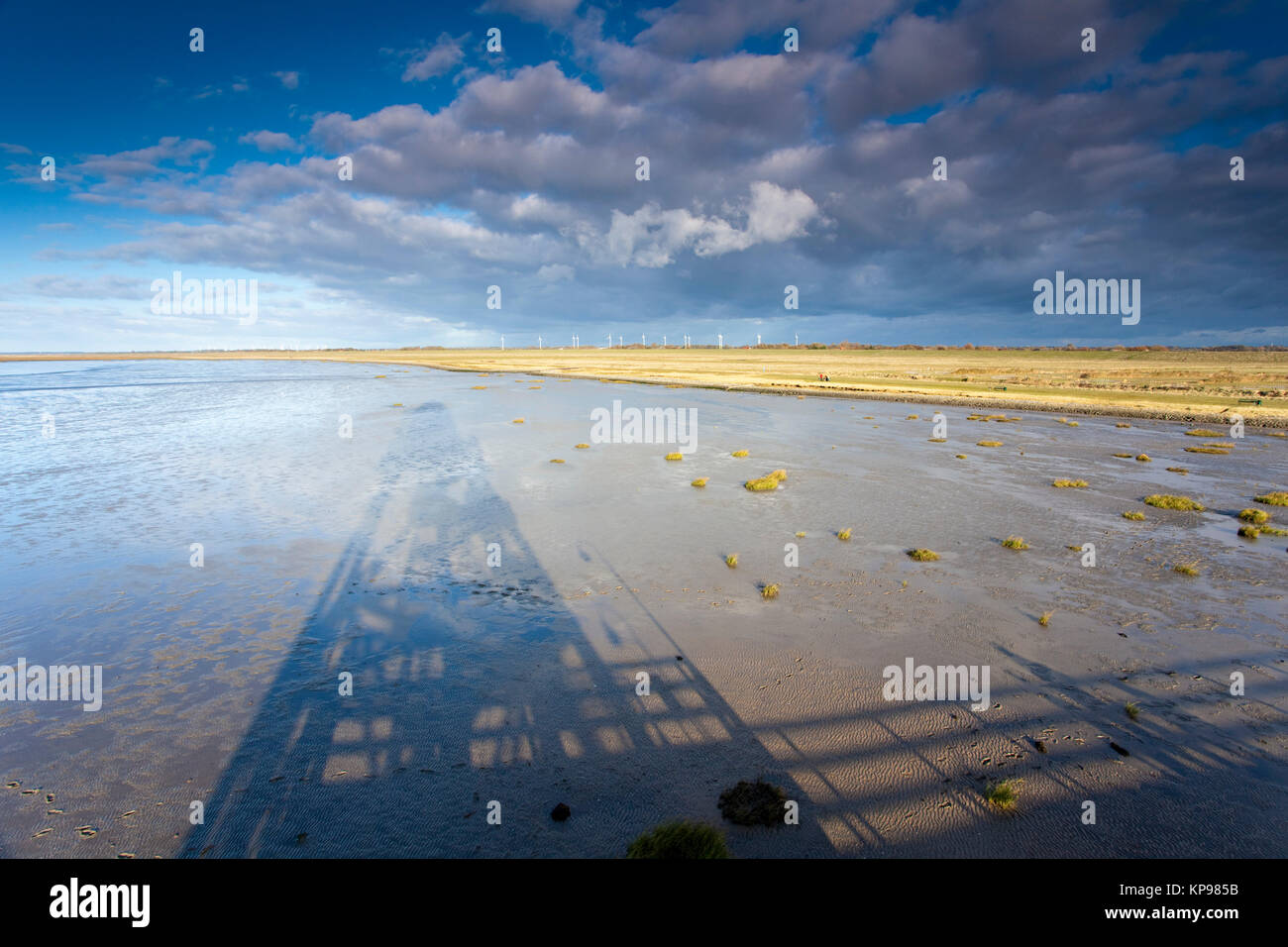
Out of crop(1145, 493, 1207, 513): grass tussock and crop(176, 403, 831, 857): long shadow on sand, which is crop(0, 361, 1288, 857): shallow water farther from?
crop(1145, 493, 1207, 513): grass tussock

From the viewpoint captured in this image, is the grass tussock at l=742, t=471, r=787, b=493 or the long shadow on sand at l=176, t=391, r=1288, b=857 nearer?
the long shadow on sand at l=176, t=391, r=1288, b=857

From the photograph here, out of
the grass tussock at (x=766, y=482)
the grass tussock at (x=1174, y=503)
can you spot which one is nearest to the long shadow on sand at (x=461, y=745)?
the grass tussock at (x=766, y=482)

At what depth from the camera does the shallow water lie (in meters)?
6.83

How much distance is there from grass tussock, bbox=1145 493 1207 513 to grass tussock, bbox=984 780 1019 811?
2063 cm

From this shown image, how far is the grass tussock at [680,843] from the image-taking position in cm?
595

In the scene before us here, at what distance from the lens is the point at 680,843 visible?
237 inches

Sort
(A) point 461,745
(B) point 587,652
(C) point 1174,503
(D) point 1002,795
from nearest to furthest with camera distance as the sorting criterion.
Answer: (D) point 1002,795
(A) point 461,745
(B) point 587,652
(C) point 1174,503

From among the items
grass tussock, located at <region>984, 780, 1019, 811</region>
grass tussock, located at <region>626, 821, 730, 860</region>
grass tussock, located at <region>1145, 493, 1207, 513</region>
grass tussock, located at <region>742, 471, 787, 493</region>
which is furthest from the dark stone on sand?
grass tussock, located at <region>1145, 493, 1207, 513</region>

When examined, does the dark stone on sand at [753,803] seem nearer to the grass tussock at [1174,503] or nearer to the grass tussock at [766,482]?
the grass tussock at [766,482]

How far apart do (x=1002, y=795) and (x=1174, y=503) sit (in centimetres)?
2144

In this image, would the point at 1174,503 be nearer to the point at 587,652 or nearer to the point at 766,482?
the point at 766,482

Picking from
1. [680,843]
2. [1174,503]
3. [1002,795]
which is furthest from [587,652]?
[1174,503]
